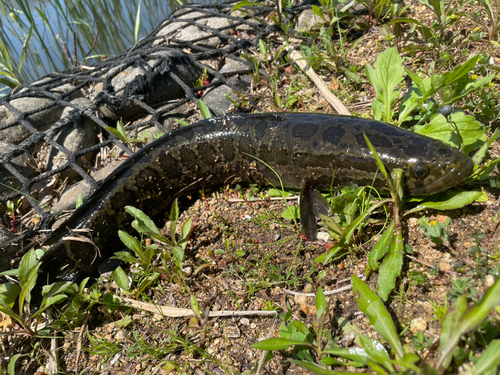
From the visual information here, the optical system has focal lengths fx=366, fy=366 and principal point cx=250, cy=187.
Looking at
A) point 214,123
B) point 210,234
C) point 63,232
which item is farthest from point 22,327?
point 214,123

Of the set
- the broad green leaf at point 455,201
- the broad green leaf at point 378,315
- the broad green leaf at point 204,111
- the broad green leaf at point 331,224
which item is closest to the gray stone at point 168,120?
the broad green leaf at point 204,111

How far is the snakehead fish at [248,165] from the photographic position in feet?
8.52

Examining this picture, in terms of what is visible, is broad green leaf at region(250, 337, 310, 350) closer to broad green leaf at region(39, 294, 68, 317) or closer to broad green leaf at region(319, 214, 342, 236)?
broad green leaf at region(319, 214, 342, 236)

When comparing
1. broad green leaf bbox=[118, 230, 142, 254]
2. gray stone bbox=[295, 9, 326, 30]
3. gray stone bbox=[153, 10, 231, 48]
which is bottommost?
broad green leaf bbox=[118, 230, 142, 254]

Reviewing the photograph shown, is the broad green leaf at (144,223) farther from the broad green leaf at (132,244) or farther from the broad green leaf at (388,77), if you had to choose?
the broad green leaf at (388,77)

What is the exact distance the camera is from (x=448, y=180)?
242 cm

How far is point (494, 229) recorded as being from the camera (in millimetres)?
2201

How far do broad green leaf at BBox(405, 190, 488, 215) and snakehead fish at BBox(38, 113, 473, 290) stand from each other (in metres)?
0.11

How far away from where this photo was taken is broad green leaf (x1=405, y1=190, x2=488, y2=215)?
228 cm

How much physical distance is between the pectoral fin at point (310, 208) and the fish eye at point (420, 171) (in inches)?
27.2

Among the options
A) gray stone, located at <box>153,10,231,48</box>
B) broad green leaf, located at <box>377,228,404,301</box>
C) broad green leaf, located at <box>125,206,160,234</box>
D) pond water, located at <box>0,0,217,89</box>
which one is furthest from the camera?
pond water, located at <box>0,0,217,89</box>

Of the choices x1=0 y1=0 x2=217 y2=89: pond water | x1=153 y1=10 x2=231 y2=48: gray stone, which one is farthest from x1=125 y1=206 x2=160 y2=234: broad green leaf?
x1=0 y1=0 x2=217 y2=89: pond water

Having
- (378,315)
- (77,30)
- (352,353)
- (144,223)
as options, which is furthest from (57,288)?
(77,30)

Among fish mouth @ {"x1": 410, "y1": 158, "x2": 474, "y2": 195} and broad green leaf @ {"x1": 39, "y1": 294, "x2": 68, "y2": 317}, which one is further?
broad green leaf @ {"x1": 39, "y1": 294, "x2": 68, "y2": 317}
